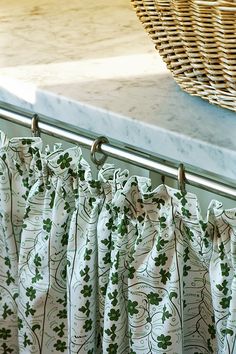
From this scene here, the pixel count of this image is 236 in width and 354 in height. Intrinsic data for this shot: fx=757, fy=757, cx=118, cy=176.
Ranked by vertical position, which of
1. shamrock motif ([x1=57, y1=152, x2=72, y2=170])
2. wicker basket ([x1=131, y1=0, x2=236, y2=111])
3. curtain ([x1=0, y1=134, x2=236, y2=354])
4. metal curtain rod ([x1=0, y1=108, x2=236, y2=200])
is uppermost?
wicker basket ([x1=131, y1=0, x2=236, y2=111])

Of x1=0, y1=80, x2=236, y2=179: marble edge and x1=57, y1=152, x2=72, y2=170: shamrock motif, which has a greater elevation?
x1=0, y1=80, x2=236, y2=179: marble edge

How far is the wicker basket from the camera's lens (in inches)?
33.4

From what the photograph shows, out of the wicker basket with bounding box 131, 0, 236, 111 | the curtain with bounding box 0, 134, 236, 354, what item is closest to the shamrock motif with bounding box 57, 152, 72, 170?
the curtain with bounding box 0, 134, 236, 354

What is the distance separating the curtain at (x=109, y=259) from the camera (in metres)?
0.98

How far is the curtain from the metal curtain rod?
0.09ft

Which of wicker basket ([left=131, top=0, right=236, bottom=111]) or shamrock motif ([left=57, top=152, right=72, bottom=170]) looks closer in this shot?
wicker basket ([left=131, top=0, right=236, bottom=111])

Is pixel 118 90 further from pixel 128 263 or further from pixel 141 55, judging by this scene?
pixel 128 263

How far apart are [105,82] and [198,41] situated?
209 millimetres

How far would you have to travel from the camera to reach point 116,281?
3.43 feet

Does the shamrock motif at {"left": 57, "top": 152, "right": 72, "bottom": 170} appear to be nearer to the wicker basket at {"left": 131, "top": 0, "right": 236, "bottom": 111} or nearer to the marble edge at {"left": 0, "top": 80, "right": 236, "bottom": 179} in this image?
the marble edge at {"left": 0, "top": 80, "right": 236, "bottom": 179}

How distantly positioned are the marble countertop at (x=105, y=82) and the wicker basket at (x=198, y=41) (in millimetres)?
41

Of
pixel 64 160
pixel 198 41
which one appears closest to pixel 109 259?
pixel 64 160

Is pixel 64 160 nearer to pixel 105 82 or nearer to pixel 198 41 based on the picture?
pixel 105 82

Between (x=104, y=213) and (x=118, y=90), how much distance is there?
17 centimetres
